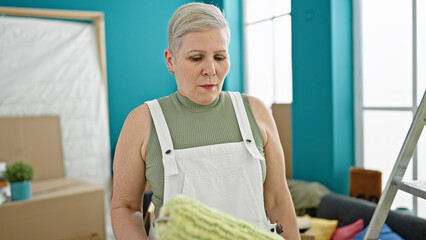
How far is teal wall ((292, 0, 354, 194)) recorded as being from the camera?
142 inches

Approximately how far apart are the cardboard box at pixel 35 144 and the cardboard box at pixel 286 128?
2361 mm

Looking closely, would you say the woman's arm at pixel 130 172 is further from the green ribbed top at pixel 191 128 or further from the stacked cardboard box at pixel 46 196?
the stacked cardboard box at pixel 46 196

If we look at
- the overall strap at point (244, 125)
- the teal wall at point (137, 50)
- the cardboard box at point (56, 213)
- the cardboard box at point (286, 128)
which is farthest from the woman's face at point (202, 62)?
the teal wall at point (137, 50)

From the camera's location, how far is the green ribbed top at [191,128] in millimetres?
1095

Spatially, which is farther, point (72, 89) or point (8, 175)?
point (72, 89)

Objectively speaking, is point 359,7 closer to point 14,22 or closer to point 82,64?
point 82,64

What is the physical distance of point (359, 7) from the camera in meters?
3.60

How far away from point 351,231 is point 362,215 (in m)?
0.15

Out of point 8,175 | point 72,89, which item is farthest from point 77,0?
point 8,175

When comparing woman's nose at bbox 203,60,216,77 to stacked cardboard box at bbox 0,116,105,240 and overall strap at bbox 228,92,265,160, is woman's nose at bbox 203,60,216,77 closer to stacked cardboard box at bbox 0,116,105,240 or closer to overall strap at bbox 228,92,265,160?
overall strap at bbox 228,92,265,160

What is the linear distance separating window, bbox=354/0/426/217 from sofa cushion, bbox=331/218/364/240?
67cm

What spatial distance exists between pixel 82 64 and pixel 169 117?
3783 mm

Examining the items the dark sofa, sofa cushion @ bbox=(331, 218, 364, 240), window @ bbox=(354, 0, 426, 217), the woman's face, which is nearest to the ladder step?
the woman's face

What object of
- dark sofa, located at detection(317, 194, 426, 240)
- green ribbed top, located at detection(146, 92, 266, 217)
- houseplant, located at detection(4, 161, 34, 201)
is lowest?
dark sofa, located at detection(317, 194, 426, 240)
